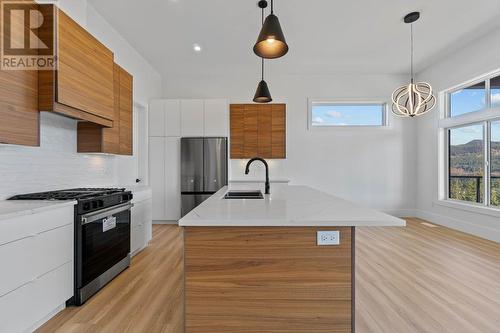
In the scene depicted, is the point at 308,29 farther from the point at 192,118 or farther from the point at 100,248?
the point at 100,248

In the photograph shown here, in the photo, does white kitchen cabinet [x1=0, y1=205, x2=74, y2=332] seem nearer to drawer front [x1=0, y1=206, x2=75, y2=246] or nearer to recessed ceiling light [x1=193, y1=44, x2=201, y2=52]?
drawer front [x1=0, y1=206, x2=75, y2=246]

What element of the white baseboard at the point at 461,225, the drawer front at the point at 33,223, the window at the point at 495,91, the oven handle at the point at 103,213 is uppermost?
the window at the point at 495,91

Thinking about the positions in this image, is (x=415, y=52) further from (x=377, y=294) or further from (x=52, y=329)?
(x=52, y=329)

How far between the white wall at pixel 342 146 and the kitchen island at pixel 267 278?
441cm

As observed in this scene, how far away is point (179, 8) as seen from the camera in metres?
3.33

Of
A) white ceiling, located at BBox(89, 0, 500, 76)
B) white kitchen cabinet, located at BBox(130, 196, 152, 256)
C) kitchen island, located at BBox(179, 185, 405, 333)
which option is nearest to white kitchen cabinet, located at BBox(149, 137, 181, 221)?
white kitchen cabinet, located at BBox(130, 196, 152, 256)

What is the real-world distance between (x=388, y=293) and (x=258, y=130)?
3829 mm

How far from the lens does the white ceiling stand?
3281mm

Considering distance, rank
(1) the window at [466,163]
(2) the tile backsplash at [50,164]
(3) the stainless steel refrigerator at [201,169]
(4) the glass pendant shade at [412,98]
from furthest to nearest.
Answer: (3) the stainless steel refrigerator at [201,169]
(1) the window at [466,163]
(4) the glass pendant shade at [412,98]
(2) the tile backsplash at [50,164]

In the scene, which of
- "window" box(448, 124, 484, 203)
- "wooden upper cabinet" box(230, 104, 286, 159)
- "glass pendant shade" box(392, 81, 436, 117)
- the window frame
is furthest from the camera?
the window frame

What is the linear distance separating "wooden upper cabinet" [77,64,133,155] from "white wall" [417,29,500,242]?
17.9 ft

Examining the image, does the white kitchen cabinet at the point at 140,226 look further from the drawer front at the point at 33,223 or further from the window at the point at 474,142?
the window at the point at 474,142

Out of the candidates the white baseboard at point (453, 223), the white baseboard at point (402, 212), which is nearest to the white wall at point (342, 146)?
the white baseboard at point (402, 212)

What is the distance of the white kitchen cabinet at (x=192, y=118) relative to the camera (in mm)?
5152
